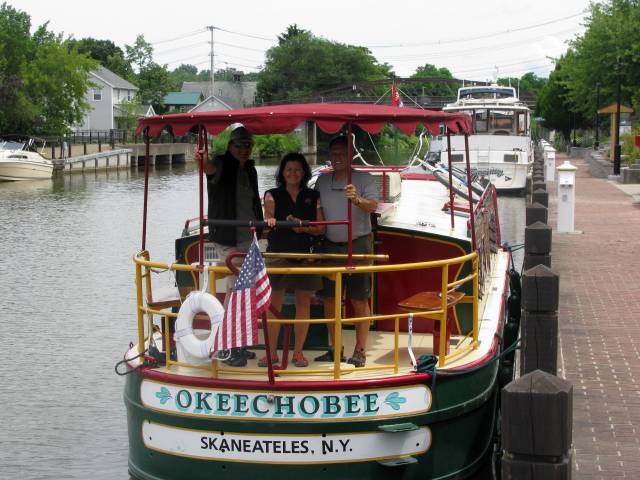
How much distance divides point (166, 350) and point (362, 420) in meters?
1.54

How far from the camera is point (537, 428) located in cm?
524

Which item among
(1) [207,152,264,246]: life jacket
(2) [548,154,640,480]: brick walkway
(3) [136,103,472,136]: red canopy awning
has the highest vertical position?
(3) [136,103,472,136]: red canopy awning

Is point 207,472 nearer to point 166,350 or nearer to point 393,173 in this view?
point 166,350

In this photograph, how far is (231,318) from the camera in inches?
279

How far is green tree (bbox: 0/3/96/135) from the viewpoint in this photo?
61875 mm

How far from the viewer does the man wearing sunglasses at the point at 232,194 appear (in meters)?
8.29

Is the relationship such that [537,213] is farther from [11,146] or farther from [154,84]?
[154,84]

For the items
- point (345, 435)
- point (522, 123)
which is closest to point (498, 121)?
point (522, 123)

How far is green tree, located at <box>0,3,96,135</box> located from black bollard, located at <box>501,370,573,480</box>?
59.3 m

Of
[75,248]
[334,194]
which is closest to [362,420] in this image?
[334,194]

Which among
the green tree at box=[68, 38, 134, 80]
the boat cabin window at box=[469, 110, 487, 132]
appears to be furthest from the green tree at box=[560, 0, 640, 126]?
the green tree at box=[68, 38, 134, 80]

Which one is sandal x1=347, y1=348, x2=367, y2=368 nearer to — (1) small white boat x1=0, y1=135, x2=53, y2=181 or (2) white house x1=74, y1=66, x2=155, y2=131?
(1) small white boat x1=0, y1=135, x2=53, y2=181

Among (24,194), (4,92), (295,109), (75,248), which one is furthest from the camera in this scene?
(4,92)

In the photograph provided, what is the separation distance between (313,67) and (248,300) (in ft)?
333
